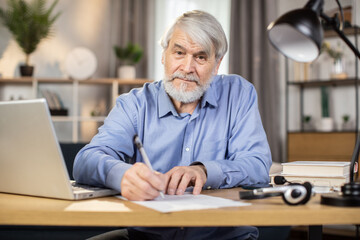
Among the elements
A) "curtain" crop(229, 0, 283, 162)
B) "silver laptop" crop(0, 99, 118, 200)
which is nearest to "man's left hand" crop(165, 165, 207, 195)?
"silver laptop" crop(0, 99, 118, 200)

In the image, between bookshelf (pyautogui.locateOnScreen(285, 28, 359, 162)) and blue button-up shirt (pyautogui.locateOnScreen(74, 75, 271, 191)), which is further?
bookshelf (pyautogui.locateOnScreen(285, 28, 359, 162))

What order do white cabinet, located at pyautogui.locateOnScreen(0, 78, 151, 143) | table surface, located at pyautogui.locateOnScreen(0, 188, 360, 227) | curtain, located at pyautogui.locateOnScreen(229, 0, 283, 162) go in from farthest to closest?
white cabinet, located at pyautogui.locateOnScreen(0, 78, 151, 143)
curtain, located at pyautogui.locateOnScreen(229, 0, 283, 162)
table surface, located at pyautogui.locateOnScreen(0, 188, 360, 227)

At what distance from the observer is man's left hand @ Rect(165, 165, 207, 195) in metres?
1.09

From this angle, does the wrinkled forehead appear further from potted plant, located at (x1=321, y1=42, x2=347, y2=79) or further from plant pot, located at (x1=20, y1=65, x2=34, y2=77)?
plant pot, located at (x1=20, y1=65, x2=34, y2=77)

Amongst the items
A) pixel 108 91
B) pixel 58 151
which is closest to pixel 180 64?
pixel 58 151

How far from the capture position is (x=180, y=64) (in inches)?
66.2

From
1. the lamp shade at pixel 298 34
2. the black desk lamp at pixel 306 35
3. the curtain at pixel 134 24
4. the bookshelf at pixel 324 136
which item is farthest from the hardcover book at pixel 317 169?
the curtain at pixel 134 24

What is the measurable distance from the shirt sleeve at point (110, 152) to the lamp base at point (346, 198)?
0.49 metres

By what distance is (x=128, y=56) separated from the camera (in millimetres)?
4914

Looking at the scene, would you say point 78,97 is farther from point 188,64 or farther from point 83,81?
point 188,64

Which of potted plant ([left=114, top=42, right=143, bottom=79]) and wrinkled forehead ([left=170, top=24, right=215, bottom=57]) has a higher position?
potted plant ([left=114, top=42, right=143, bottom=79])

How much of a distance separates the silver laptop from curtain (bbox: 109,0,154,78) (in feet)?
13.5

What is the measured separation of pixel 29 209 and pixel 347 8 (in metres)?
3.79

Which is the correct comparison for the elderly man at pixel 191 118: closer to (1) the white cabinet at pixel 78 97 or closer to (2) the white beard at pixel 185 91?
(2) the white beard at pixel 185 91
